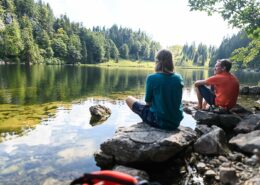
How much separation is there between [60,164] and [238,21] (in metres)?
13.9

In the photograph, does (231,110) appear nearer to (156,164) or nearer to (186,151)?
(186,151)

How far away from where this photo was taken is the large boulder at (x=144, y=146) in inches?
243

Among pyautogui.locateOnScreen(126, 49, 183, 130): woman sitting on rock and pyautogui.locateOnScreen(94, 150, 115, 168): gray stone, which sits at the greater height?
pyautogui.locateOnScreen(126, 49, 183, 130): woman sitting on rock

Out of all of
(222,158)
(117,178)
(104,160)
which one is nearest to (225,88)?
(222,158)

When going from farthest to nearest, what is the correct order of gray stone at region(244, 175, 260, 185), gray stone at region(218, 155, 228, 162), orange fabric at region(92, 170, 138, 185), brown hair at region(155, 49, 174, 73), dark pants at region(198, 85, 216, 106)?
dark pants at region(198, 85, 216, 106), brown hair at region(155, 49, 174, 73), gray stone at region(218, 155, 228, 162), gray stone at region(244, 175, 260, 185), orange fabric at region(92, 170, 138, 185)

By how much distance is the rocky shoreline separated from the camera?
18.6 ft

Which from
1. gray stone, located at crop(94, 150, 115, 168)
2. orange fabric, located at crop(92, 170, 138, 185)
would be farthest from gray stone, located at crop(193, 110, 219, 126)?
orange fabric, located at crop(92, 170, 138, 185)

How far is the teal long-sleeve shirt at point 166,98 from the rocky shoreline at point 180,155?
302mm

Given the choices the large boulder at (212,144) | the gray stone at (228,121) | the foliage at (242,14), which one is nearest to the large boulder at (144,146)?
the large boulder at (212,144)

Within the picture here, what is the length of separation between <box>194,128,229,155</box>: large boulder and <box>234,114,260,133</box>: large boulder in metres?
1.90

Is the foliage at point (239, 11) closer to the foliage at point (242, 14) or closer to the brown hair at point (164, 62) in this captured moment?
the foliage at point (242, 14)

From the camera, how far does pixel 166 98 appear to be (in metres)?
6.98

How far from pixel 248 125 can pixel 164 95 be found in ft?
12.0

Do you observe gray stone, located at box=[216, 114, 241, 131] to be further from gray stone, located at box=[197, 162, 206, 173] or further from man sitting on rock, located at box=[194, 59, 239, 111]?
gray stone, located at box=[197, 162, 206, 173]
